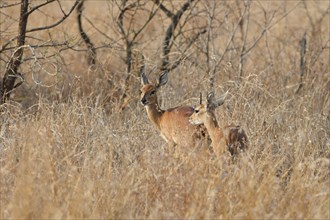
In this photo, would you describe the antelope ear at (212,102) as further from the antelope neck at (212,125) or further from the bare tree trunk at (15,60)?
the bare tree trunk at (15,60)

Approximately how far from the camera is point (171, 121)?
7227mm

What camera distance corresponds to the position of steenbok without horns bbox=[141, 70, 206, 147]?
6.82 meters

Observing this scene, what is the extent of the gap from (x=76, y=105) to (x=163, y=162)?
1.87 meters

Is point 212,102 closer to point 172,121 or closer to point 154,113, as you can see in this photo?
point 172,121

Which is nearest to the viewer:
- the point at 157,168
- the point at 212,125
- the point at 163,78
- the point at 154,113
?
the point at 157,168

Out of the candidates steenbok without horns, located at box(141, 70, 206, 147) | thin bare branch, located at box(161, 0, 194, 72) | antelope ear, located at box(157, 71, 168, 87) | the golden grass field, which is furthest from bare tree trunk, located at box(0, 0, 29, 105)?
thin bare branch, located at box(161, 0, 194, 72)

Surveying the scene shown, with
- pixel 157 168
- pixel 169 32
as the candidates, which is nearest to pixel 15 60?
pixel 169 32

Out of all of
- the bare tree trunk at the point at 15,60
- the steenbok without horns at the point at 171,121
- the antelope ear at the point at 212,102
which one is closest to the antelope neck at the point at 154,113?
the steenbok without horns at the point at 171,121

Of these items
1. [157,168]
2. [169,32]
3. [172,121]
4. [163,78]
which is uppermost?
[169,32]

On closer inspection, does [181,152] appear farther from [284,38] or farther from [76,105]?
[284,38]

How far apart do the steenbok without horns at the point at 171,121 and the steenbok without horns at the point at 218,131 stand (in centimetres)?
12

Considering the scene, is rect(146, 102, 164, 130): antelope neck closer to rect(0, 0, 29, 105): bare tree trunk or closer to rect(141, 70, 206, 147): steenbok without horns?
rect(141, 70, 206, 147): steenbok without horns

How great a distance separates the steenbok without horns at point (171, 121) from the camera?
22.4ft

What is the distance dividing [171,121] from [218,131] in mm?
774
